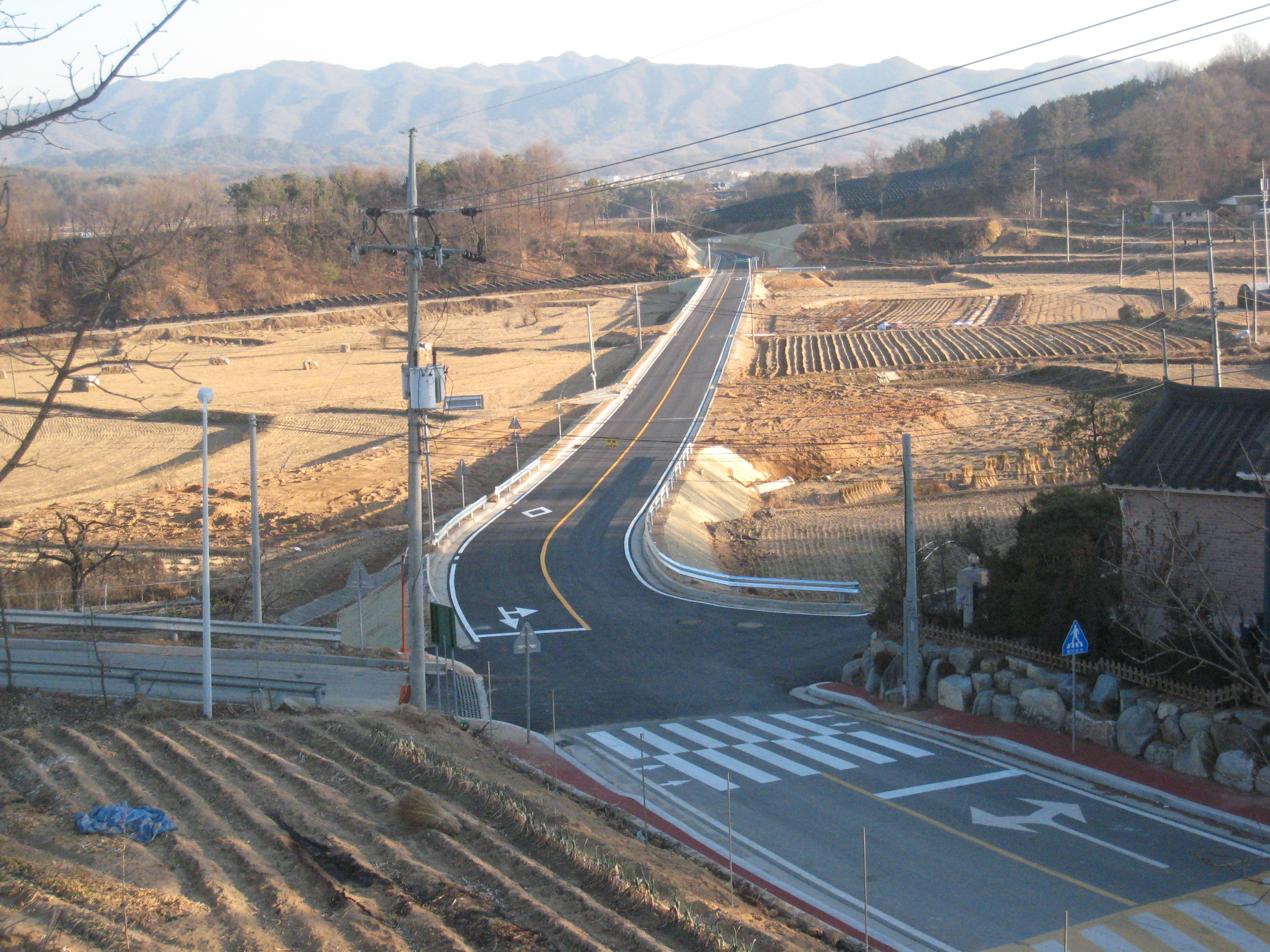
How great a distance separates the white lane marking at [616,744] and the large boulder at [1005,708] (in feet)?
19.2

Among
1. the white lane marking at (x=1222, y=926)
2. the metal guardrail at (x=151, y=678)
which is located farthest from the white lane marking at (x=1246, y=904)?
the metal guardrail at (x=151, y=678)

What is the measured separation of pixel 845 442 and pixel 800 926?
4238 cm

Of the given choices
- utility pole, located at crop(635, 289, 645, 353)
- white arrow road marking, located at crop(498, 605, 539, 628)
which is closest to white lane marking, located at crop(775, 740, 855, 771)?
white arrow road marking, located at crop(498, 605, 539, 628)

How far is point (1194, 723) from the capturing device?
13.4 meters

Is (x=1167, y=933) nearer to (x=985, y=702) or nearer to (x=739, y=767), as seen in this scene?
(x=739, y=767)

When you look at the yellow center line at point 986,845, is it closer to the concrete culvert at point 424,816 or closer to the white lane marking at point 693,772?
the white lane marking at point 693,772

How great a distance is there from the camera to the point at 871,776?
46.1 feet

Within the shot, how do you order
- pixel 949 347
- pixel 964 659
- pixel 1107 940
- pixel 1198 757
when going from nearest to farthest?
pixel 1107 940, pixel 1198 757, pixel 964 659, pixel 949 347

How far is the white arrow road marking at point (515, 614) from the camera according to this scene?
25.5m

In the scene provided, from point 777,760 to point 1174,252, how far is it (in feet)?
256

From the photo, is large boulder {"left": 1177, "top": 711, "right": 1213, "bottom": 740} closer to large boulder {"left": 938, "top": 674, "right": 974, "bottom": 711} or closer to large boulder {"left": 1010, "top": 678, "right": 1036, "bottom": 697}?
large boulder {"left": 1010, "top": 678, "right": 1036, "bottom": 697}

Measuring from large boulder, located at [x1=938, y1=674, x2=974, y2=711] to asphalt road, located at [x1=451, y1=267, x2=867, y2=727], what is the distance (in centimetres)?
316

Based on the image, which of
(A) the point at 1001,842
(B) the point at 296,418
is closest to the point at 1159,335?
(B) the point at 296,418

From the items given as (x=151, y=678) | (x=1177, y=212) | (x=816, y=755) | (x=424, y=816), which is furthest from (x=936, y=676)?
(x=1177, y=212)
